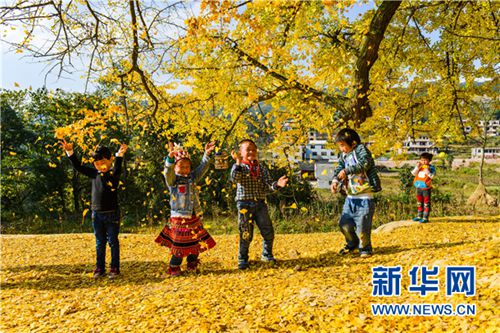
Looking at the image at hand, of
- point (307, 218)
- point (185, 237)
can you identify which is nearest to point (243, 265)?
point (185, 237)

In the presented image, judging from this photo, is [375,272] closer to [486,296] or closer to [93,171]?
[486,296]

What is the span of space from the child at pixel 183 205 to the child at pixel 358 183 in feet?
5.98

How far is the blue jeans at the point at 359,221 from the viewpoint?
185 inches

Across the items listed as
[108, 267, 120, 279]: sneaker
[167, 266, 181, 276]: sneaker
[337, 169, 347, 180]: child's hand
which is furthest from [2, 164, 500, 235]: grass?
[337, 169, 347, 180]: child's hand

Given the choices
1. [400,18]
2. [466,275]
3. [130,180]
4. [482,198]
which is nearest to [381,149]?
[400,18]

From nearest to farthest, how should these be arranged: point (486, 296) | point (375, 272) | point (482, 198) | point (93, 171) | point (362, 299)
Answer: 1. point (486, 296)
2. point (362, 299)
3. point (375, 272)
4. point (93, 171)
5. point (482, 198)

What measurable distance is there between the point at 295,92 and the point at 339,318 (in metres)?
4.13

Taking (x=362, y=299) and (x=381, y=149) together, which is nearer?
(x=362, y=299)

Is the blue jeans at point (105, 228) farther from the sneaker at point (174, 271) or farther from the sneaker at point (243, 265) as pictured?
the sneaker at point (243, 265)

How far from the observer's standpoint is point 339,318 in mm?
2799

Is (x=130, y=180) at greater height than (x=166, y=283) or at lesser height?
greater

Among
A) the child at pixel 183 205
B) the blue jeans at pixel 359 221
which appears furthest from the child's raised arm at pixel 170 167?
the blue jeans at pixel 359 221

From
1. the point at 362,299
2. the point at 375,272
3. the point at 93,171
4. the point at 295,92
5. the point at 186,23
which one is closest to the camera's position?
the point at 362,299

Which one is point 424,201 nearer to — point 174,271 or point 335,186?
point 335,186
